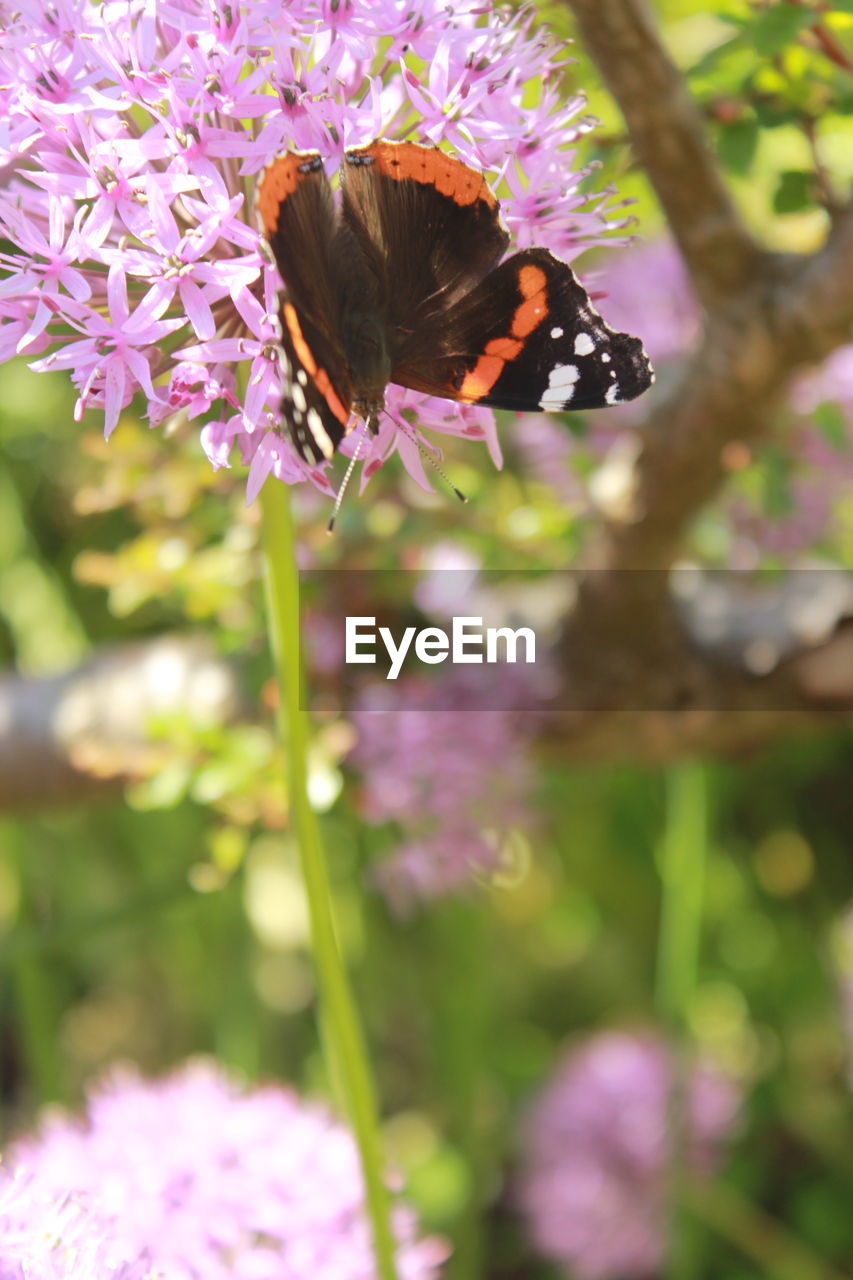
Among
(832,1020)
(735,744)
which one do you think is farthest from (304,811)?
(832,1020)

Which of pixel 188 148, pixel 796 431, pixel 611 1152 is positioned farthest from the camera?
pixel 611 1152

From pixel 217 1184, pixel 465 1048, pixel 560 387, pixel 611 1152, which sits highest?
pixel 560 387

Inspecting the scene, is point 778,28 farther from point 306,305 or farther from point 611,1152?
point 611,1152

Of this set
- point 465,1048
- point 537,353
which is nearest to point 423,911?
point 465,1048

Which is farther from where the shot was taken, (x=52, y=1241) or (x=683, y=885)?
(x=683, y=885)

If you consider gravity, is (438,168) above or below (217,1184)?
above

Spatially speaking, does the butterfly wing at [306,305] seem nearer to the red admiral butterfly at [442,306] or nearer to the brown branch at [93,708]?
the red admiral butterfly at [442,306]

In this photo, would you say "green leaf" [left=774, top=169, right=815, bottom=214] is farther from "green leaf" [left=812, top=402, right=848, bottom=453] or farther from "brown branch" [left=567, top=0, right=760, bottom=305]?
"green leaf" [left=812, top=402, right=848, bottom=453]

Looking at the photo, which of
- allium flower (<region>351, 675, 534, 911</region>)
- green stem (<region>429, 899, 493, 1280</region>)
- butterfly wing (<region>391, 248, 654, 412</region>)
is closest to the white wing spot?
butterfly wing (<region>391, 248, 654, 412</region>)
